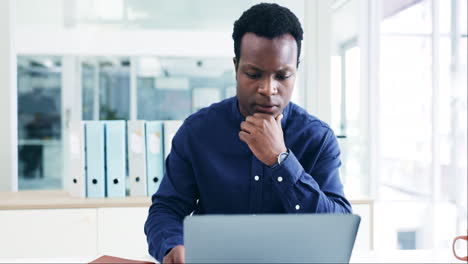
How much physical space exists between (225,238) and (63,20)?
2523 mm

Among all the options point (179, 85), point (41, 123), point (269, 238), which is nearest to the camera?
point (269, 238)

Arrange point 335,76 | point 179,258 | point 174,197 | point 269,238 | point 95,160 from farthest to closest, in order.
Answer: point 335,76, point 95,160, point 174,197, point 179,258, point 269,238

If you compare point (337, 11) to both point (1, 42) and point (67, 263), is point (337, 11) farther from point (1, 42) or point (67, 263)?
point (67, 263)

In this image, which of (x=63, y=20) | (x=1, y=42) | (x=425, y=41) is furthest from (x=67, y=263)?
(x=425, y=41)

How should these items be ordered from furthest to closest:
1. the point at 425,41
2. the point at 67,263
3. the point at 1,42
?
the point at 425,41, the point at 1,42, the point at 67,263

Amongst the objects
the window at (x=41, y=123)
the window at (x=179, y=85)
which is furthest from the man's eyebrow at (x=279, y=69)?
the window at (x=41, y=123)

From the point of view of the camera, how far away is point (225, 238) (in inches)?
29.7

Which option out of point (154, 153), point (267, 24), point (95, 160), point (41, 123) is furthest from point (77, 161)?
point (41, 123)

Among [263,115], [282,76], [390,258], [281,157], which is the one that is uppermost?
[282,76]

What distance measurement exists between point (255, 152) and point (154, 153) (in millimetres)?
1183

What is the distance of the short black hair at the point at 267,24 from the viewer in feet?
3.90

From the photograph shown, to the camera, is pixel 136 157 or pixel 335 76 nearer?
pixel 136 157

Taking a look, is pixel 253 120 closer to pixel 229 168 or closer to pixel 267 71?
pixel 267 71

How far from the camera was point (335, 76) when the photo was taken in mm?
2738
